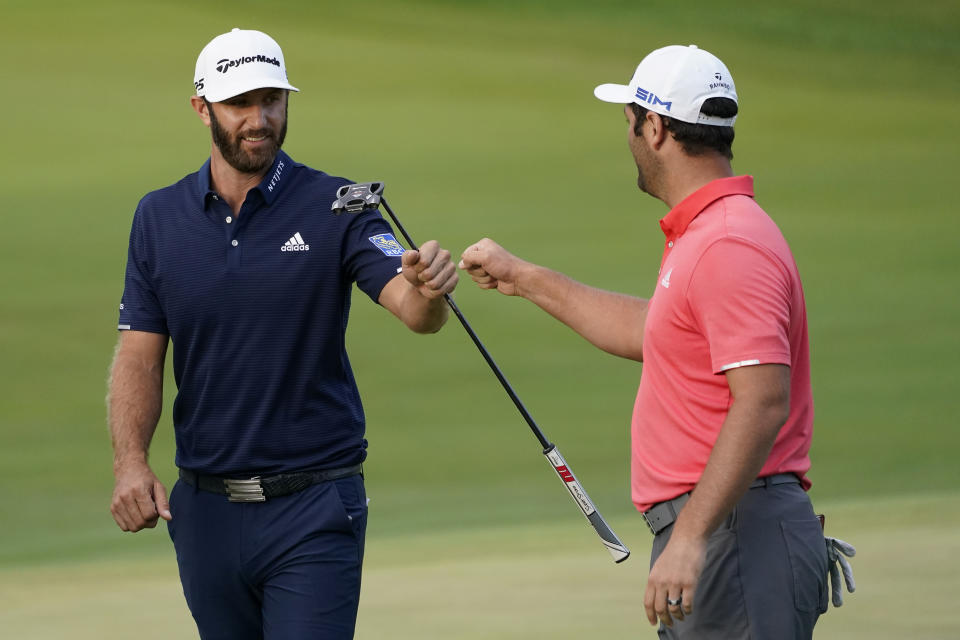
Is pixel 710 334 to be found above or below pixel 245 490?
above

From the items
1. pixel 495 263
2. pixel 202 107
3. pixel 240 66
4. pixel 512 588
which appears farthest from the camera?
pixel 512 588

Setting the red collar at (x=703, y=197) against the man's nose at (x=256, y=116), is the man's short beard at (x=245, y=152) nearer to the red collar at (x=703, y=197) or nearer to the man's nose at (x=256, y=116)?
the man's nose at (x=256, y=116)

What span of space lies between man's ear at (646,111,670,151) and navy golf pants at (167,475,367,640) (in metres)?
1.00

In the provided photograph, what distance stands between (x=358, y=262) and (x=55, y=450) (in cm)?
661

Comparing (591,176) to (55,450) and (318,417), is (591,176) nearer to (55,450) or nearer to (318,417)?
(55,450)

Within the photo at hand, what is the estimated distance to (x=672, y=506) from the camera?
3074 mm

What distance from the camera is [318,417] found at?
342cm

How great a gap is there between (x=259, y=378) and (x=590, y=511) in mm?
752

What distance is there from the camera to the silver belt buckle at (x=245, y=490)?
3412mm

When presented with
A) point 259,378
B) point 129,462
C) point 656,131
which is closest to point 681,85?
point 656,131

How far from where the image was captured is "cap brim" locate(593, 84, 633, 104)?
3191mm

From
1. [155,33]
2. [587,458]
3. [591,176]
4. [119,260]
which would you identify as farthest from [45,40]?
[587,458]

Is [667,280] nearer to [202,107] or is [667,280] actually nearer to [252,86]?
[252,86]

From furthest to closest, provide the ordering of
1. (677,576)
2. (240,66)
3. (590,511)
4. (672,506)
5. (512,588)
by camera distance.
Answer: (512,588) → (240,66) → (590,511) → (672,506) → (677,576)
